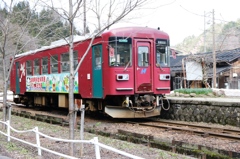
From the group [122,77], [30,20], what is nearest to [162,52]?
[122,77]

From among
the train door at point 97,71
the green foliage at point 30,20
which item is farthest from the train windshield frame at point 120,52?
the green foliage at point 30,20

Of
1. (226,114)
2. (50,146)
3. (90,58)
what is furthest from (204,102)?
(50,146)

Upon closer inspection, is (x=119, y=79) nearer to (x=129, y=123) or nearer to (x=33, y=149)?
(x=129, y=123)

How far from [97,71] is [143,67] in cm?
155

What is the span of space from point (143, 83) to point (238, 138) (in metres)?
3.87

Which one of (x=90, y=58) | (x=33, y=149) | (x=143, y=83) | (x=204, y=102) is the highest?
(x=90, y=58)

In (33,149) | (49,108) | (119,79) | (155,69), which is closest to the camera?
(33,149)

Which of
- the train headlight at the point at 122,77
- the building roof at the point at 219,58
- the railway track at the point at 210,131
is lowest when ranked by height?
the railway track at the point at 210,131

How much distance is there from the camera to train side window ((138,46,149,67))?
10586 mm

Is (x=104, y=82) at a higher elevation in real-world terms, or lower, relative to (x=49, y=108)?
higher

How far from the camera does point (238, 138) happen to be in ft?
24.8

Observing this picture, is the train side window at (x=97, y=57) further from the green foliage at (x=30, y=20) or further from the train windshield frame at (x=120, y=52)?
the green foliage at (x=30, y=20)

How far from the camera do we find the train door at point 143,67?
10.5 metres

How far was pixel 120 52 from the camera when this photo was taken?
33.5 ft
